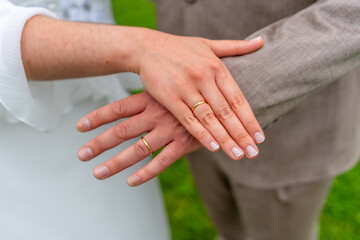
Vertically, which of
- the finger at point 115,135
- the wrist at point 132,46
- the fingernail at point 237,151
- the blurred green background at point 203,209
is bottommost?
the blurred green background at point 203,209

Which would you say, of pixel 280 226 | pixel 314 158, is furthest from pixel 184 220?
pixel 314 158

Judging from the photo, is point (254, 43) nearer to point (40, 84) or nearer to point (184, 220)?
point (40, 84)

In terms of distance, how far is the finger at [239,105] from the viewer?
78 cm

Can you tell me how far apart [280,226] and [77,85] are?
0.87m

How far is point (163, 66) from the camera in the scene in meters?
0.78

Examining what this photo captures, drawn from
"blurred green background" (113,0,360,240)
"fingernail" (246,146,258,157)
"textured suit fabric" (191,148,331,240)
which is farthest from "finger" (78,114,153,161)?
"blurred green background" (113,0,360,240)

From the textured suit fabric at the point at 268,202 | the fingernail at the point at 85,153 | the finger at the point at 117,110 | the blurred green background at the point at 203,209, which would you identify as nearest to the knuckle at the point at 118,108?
the finger at the point at 117,110

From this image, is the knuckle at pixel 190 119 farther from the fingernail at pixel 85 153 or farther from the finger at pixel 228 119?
the fingernail at pixel 85 153

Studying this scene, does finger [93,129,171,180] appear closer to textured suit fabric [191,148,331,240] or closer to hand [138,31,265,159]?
hand [138,31,265,159]

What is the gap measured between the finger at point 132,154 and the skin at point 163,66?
0.07m

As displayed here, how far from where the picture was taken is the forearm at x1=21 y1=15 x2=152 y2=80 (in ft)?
2.62

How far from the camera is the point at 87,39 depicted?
0.81m

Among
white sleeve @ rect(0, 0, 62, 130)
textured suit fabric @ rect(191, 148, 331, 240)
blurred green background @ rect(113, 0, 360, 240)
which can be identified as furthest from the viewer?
blurred green background @ rect(113, 0, 360, 240)

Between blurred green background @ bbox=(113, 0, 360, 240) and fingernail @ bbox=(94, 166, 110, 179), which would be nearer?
fingernail @ bbox=(94, 166, 110, 179)
